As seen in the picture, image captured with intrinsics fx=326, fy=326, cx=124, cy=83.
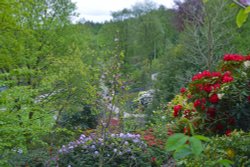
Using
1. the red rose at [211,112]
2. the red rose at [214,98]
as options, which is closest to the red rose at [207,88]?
the red rose at [214,98]

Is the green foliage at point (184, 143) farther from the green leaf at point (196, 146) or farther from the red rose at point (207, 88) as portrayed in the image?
the red rose at point (207, 88)

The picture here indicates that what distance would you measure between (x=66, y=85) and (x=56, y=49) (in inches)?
121

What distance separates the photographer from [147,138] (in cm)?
630

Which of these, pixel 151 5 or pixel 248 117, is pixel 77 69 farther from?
pixel 151 5

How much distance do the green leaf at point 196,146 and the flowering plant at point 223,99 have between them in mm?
3438

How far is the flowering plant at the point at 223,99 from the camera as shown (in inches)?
169

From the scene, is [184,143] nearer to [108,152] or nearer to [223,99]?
[223,99]

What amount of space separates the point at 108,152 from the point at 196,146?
4.93m

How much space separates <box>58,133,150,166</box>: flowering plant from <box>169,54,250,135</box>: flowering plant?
1.43 meters

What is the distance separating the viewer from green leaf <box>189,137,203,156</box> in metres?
0.84

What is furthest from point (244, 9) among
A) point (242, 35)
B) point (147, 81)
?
point (147, 81)

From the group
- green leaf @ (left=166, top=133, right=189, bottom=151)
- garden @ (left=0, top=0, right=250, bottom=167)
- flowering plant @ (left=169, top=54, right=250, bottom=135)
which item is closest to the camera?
green leaf @ (left=166, top=133, right=189, bottom=151)

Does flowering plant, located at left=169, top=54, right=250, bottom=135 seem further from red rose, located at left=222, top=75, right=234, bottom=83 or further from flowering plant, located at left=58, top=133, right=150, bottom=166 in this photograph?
flowering plant, located at left=58, top=133, right=150, bottom=166

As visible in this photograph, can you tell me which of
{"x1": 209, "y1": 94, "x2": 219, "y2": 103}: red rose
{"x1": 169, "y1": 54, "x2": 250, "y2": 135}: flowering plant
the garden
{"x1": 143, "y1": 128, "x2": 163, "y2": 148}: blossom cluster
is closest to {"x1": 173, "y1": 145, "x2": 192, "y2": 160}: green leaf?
the garden
